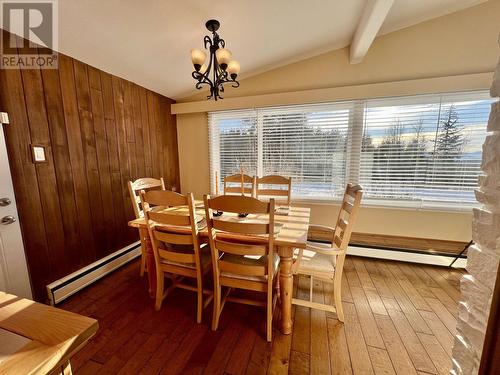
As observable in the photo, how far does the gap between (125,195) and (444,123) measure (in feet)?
12.4

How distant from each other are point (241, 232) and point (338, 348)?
1.06 meters

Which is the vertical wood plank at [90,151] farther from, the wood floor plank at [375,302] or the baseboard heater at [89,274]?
the wood floor plank at [375,302]

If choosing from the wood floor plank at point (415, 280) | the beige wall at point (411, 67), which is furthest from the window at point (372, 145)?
the wood floor plank at point (415, 280)

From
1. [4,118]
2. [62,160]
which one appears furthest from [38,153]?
[4,118]

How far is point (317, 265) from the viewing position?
1604 mm

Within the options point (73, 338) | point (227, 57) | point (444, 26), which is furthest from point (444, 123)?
point (73, 338)

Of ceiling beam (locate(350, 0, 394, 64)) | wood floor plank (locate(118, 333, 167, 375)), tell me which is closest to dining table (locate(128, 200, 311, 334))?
wood floor plank (locate(118, 333, 167, 375))

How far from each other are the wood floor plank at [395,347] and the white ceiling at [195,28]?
2627 mm

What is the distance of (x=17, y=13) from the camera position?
1409mm

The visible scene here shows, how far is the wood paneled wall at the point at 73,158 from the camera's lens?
5.23 ft

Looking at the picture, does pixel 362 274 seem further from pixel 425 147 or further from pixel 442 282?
pixel 425 147

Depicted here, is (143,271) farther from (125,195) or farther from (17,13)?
(17,13)

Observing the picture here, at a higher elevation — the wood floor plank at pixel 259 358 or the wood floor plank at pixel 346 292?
the wood floor plank at pixel 259 358

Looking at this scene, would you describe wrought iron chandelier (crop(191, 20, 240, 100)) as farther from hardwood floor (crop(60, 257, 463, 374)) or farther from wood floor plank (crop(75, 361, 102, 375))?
wood floor plank (crop(75, 361, 102, 375))
